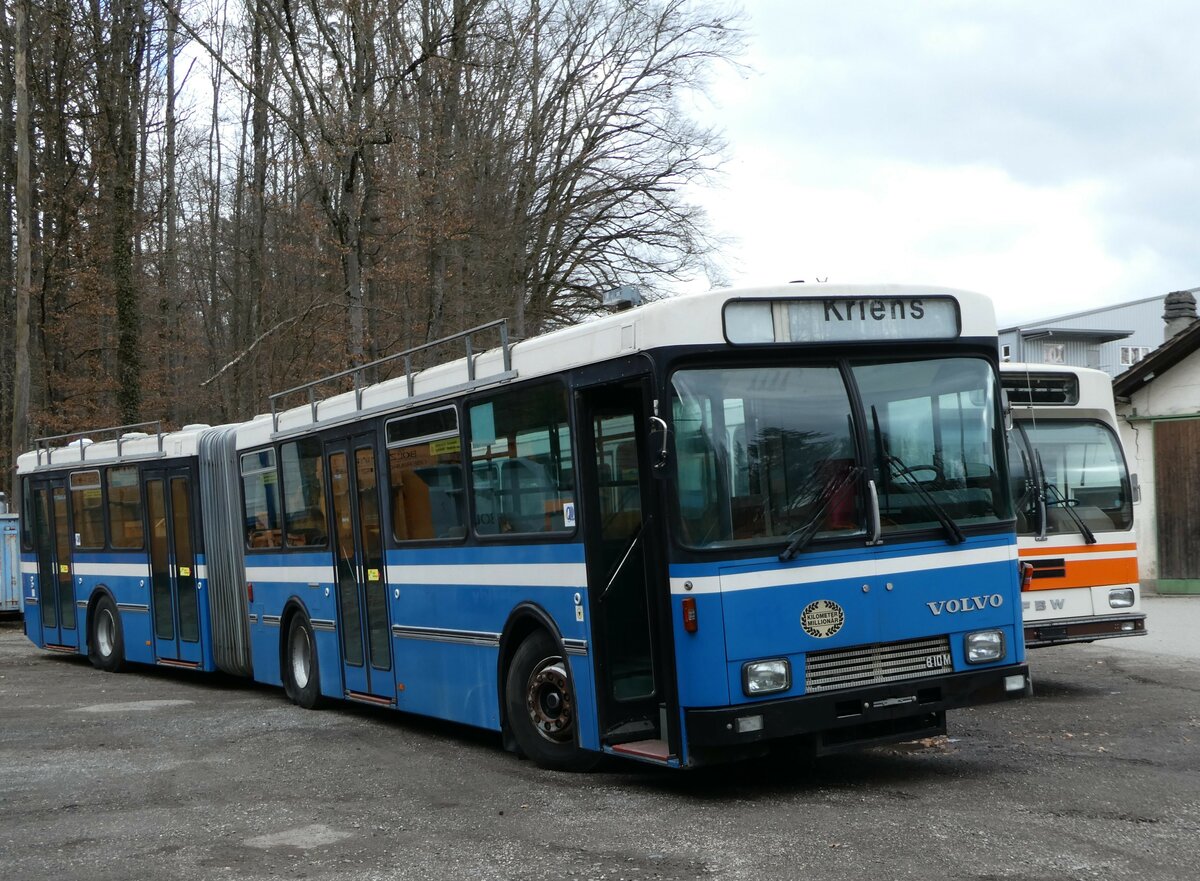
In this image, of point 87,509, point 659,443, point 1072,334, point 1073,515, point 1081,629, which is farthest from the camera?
point 1072,334

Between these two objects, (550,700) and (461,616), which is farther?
(461,616)

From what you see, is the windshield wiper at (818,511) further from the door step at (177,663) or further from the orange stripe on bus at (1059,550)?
the door step at (177,663)

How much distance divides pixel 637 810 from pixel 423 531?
149 inches

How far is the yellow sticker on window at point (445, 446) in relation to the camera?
1062 cm

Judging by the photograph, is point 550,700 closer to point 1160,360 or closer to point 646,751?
point 646,751

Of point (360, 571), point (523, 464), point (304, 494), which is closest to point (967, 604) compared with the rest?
Result: point (523, 464)

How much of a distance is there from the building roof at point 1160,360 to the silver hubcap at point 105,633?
48.8ft

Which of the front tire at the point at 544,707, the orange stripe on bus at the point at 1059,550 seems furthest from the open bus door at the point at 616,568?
the orange stripe on bus at the point at 1059,550

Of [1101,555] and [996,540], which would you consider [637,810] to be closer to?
[996,540]

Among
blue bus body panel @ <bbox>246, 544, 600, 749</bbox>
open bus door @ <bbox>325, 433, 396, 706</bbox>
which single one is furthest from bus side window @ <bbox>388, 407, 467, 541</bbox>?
open bus door @ <bbox>325, 433, 396, 706</bbox>

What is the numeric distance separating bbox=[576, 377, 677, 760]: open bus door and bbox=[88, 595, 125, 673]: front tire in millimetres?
11683

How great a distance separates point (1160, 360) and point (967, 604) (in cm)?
1598

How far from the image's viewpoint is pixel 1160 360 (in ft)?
75.3

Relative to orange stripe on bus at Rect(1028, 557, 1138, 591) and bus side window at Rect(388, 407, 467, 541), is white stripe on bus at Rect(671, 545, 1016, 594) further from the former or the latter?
orange stripe on bus at Rect(1028, 557, 1138, 591)
